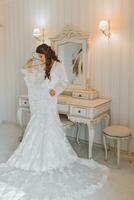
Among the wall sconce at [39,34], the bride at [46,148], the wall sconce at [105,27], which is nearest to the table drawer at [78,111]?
the bride at [46,148]

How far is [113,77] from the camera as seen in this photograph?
3672 mm

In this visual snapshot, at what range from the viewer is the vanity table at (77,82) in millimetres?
3457

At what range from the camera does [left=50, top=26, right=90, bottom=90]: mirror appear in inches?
151

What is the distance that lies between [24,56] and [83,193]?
2.99m

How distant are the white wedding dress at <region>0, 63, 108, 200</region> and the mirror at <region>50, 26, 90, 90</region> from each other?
27.5 inches

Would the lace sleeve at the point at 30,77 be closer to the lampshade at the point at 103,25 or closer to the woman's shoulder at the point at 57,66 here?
the woman's shoulder at the point at 57,66

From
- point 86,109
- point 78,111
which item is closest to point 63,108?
point 78,111

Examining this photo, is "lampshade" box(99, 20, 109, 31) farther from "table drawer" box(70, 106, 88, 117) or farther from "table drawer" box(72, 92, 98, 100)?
"table drawer" box(70, 106, 88, 117)

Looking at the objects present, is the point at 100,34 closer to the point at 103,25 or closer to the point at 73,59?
the point at 103,25

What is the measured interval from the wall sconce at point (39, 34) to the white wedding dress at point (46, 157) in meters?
1.24

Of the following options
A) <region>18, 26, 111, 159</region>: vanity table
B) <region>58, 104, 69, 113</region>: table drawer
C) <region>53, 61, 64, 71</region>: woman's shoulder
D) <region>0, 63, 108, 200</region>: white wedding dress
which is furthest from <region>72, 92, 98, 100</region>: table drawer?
<region>53, 61, 64, 71</region>: woman's shoulder

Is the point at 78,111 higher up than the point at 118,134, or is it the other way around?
the point at 78,111

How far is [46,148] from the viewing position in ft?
10.2

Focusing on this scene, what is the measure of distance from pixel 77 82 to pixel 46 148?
1.30m
